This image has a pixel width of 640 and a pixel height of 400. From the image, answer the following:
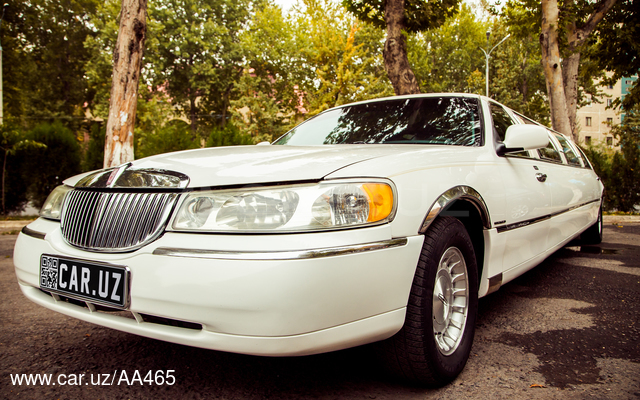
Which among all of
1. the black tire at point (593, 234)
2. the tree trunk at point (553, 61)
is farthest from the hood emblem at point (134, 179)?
the tree trunk at point (553, 61)

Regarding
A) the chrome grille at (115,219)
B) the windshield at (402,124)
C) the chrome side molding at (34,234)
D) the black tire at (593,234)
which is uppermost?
the windshield at (402,124)

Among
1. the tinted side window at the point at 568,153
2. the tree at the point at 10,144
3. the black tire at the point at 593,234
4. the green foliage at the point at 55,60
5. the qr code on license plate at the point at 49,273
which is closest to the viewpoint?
the qr code on license plate at the point at 49,273

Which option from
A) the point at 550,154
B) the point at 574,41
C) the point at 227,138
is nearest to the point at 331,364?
A: the point at 550,154

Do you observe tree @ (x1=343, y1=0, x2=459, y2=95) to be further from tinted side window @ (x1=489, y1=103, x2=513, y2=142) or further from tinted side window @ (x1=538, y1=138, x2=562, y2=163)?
tinted side window @ (x1=489, y1=103, x2=513, y2=142)

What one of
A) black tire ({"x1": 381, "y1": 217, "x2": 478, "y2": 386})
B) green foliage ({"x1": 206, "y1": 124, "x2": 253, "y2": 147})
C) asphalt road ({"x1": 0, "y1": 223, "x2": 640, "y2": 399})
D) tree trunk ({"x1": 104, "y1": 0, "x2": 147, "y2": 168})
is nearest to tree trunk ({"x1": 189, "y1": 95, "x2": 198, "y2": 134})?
green foliage ({"x1": 206, "y1": 124, "x2": 253, "y2": 147})

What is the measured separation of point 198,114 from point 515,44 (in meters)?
22.4

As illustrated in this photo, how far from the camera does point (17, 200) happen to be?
9875 mm

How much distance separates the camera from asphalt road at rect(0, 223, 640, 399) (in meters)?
1.88

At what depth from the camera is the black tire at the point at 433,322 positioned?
69.0 inches

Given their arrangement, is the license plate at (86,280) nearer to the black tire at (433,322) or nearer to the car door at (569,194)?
the black tire at (433,322)

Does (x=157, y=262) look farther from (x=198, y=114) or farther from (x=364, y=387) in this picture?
(x=198, y=114)

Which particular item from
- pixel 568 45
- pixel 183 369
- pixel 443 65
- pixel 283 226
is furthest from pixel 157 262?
pixel 443 65

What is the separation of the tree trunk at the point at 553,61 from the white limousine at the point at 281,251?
934 centimetres

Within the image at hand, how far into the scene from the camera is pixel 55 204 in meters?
2.20
